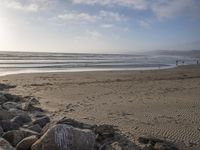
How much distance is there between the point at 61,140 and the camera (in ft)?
18.1

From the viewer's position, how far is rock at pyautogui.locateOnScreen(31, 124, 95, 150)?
550 cm

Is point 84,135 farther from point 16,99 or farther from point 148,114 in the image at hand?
point 16,99

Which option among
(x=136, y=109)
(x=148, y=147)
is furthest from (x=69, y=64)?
(x=148, y=147)

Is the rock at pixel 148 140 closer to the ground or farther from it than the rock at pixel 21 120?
closer to the ground

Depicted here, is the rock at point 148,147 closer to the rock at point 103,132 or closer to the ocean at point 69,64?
the rock at point 103,132

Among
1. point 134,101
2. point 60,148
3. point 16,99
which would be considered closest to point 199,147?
point 60,148

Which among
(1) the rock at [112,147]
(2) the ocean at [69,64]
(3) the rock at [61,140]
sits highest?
(3) the rock at [61,140]

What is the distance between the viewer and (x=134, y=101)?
12.7 metres

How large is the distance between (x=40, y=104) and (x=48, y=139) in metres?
6.58

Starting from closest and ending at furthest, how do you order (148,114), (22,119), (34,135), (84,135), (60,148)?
1. (60,148)
2. (84,135)
3. (34,135)
4. (22,119)
5. (148,114)

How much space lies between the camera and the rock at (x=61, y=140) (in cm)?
550

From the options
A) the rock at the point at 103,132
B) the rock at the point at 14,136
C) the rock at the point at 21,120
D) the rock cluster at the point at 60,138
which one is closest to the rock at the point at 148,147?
the rock cluster at the point at 60,138

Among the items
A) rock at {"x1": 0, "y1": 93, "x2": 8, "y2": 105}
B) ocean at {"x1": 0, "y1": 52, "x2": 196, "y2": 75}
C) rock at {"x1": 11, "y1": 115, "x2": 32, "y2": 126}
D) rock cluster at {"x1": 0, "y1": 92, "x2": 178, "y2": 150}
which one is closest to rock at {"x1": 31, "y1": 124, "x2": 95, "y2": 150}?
rock cluster at {"x1": 0, "y1": 92, "x2": 178, "y2": 150}

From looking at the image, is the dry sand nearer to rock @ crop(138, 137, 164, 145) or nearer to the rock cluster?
rock @ crop(138, 137, 164, 145)
